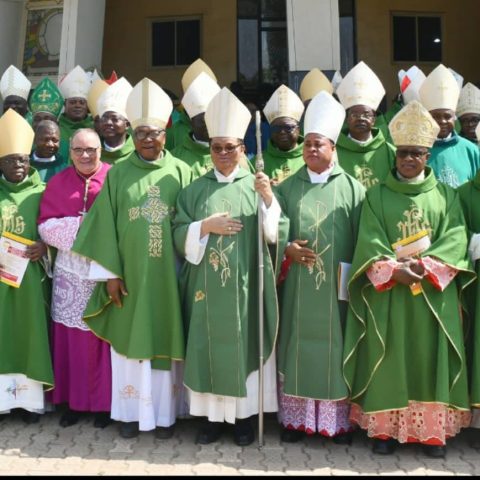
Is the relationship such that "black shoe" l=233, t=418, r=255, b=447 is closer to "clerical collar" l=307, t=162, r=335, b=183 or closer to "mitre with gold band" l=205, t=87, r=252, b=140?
"clerical collar" l=307, t=162, r=335, b=183

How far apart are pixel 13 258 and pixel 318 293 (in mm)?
2207

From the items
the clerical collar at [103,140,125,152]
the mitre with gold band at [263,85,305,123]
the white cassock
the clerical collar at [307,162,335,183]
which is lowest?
the white cassock

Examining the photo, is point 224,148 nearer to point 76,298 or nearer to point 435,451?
point 76,298

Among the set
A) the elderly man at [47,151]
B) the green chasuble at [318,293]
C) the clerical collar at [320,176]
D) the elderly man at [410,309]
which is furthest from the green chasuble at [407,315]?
the elderly man at [47,151]

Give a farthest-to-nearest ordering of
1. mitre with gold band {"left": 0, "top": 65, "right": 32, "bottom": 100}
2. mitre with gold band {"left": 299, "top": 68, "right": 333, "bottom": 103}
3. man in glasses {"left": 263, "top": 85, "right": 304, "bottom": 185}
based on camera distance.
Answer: mitre with gold band {"left": 0, "top": 65, "right": 32, "bottom": 100} → mitre with gold band {"left": 299, "top": 68, "right": 333, "bottom": 103} → man in glasses {"left": 263, "top": 85, "right": 304, "bottom": 185}

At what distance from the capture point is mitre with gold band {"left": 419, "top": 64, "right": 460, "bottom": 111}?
557cm

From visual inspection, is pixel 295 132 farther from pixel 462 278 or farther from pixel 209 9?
pixel 209 9

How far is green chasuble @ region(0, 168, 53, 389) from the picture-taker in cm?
509

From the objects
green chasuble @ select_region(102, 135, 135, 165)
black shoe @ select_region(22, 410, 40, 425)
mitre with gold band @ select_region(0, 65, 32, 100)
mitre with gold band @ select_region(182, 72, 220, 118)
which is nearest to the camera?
black shoe @ select_region(22, 410, 40, 425)

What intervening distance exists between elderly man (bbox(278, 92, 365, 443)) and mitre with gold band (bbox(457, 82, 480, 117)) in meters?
Answer: 2.00

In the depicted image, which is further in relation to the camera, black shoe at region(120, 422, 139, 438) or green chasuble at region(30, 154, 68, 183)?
green chasuble at region(30, 154, 68, 183)

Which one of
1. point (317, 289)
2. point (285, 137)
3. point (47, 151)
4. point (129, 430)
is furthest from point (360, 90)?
point (129, 430)

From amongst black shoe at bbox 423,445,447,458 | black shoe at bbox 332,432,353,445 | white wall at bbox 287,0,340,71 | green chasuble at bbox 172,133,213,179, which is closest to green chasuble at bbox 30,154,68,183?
green chasuble at bbox 172,133,213,179

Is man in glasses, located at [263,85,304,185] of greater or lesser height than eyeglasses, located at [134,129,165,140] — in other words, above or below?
above
